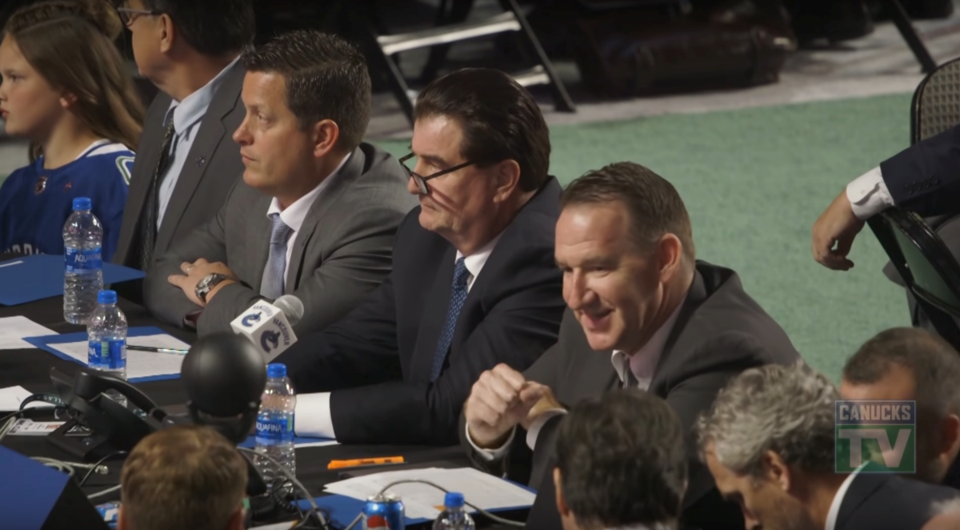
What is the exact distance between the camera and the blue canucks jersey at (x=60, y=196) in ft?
15.4

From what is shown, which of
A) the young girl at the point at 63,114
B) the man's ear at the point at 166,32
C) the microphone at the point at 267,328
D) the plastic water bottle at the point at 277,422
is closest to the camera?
the plastic water bottle at the point at 277,422

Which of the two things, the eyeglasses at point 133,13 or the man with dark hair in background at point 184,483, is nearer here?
the man with dark hair in background at point 184,483

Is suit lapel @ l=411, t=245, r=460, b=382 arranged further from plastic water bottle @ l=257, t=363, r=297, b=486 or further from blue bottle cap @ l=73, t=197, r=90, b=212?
blue bottle cap @ l=73, t=197, r=90, b=212

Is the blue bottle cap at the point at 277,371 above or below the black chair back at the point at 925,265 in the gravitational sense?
above

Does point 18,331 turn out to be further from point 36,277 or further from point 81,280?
point 36,277

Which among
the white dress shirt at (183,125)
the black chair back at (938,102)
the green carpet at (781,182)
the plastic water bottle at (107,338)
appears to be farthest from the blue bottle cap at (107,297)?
the green carpet at (781,182)

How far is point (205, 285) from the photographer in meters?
3.79

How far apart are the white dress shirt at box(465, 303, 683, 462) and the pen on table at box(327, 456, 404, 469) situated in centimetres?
19

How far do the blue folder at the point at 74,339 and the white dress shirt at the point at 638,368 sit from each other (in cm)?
93

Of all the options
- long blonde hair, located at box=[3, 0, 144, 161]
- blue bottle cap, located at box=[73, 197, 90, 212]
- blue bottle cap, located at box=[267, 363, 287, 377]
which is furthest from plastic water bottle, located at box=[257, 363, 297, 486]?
long blonde hair, located at box=[3, 0, 144, 161]

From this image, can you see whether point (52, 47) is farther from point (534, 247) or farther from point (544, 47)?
point (544, 47)

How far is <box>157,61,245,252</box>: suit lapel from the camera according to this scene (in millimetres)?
4402

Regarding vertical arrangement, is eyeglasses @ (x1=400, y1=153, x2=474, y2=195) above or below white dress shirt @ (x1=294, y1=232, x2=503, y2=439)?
above

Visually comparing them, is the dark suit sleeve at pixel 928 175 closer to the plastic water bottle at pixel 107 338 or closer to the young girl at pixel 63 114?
the plastic water bottle at pixel 107 338
